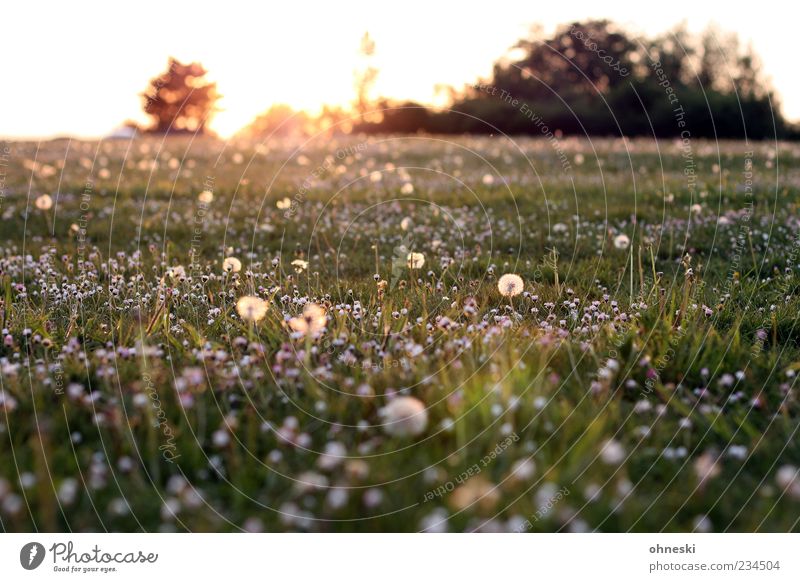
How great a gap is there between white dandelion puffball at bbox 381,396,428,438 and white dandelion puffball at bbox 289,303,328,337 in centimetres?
113

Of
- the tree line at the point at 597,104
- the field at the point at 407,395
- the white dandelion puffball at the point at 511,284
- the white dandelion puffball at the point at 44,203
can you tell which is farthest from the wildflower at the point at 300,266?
the tree line at the point at 597,104

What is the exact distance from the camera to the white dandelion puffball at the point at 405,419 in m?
3.24

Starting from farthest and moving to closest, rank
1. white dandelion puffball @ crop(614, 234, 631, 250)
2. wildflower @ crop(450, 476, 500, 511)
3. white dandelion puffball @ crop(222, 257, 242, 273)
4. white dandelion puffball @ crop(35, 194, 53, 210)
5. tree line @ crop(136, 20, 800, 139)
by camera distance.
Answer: tree line @ crop(136, 20, 800, 139) → white dandelion puffball @ crop(35, 194, 53, 210) → white dandelion puffball @ crop(614, 234, 631, 250) → white dandelion puffball @ crop(222, 257, 242, 273) → wildflower @ crop(450, 476, 500, 511)

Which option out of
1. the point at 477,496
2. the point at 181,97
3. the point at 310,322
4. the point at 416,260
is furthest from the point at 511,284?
the point at 181,97

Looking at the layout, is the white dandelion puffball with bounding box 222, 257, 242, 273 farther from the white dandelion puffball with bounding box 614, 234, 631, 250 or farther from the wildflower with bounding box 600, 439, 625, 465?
the white dandelion puffball with bounding box 614, 234, 631, 250

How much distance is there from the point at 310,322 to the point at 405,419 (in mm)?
1537

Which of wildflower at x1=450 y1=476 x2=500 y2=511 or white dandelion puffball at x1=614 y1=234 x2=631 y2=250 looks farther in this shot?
white dandelion puffball at x1=614 y1=234 x2=631 y2=250

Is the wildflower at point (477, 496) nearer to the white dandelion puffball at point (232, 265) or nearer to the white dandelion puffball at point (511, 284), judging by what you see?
Answer: the white dandelion puffball at point (511, 284)

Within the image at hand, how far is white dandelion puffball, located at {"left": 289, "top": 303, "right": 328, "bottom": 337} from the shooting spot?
14.2ft

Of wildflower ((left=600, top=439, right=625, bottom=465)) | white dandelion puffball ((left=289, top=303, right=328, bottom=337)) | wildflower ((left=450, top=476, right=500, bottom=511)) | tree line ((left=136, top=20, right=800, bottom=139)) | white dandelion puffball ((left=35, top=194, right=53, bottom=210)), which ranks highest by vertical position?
tree line ((left=136, top=20, right=800, bottom=139))

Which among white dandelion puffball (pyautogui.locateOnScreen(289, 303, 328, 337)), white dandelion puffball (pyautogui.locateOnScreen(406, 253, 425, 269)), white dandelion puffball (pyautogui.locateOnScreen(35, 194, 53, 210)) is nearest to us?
white dandelion puffball (pyautogui.locateOnScreen(289, 303, 328, 337))

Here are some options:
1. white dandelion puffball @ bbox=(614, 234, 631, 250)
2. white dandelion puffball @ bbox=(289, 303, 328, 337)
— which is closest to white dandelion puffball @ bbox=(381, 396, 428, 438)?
white dandelion puffball @ bbox=(289, 303, 328, 337)

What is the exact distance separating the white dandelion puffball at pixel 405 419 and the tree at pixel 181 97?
9.99ft

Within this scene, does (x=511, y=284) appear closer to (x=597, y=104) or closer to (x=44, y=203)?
(x=44, y=203)
